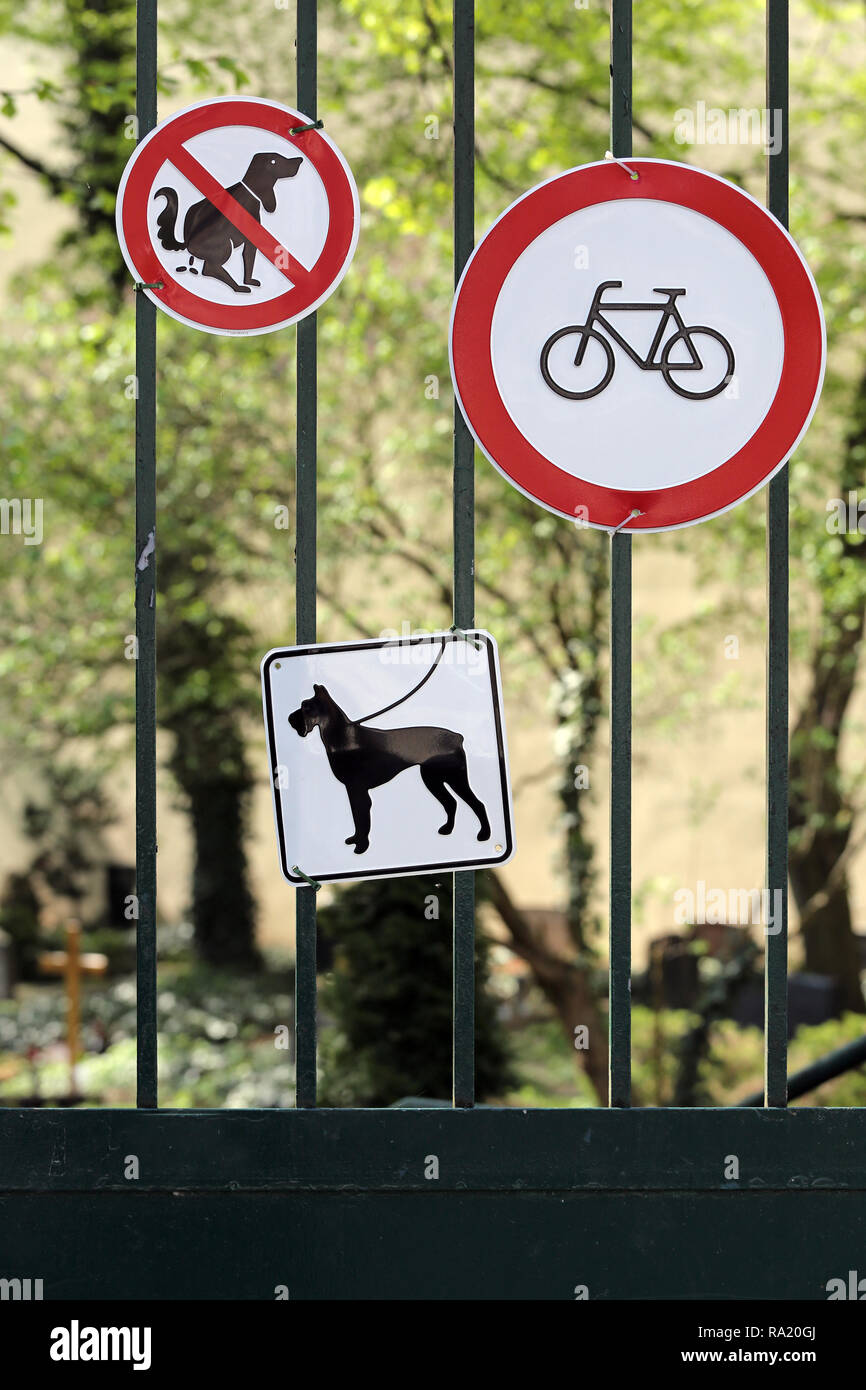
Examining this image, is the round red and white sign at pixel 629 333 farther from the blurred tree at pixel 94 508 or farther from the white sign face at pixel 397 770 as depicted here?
the blurred tree at pixel 94 508

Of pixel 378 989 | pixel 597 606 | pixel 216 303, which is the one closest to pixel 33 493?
pixel 597 606

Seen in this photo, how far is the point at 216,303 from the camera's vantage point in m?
1.95

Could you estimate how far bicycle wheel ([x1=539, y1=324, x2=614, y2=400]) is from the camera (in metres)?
1.91

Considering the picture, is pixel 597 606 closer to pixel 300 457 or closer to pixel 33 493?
pixel 33 493

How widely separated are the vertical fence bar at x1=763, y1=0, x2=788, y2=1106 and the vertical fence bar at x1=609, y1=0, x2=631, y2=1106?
21cm

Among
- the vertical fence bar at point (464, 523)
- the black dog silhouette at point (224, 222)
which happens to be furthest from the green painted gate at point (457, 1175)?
the black dog silhouette at point (224, 222)

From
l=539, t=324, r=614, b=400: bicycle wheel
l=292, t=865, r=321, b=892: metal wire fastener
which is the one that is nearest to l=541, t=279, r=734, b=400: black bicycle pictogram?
l=539, t=324, r=614, b=400: bicycle wheel

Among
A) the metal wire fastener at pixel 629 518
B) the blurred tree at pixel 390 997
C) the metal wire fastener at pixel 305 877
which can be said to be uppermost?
the metal wire fastener at pixel 629 518

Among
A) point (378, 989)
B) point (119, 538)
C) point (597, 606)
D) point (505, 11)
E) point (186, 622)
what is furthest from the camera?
point (186, 622)

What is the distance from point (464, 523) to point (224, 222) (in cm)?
59

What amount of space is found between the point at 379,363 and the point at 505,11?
7.10 ft

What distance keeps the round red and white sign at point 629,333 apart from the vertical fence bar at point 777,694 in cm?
5

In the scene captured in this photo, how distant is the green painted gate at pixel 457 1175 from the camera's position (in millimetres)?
1889

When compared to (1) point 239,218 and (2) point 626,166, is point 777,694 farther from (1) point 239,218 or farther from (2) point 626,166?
(1) point 239,218
